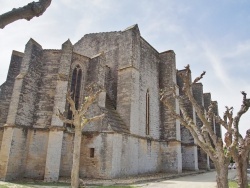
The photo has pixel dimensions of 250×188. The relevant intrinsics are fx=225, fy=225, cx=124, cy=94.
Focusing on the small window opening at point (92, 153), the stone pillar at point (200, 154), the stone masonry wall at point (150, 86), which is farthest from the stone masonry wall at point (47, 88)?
the stone pillar at point (200, 154)

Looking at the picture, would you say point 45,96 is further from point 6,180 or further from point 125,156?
point 125,156

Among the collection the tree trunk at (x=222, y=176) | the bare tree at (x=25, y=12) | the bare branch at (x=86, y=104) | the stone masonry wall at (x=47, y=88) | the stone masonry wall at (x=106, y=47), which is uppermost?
the stone masonry wall at (x=106, y=47)

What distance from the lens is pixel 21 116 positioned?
14.0 m

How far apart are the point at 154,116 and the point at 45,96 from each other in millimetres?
9162

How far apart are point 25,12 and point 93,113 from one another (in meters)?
14.0

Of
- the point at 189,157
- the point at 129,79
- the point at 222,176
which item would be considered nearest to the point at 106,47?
the point at 129,79

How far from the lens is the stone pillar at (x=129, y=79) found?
1636 centimetres

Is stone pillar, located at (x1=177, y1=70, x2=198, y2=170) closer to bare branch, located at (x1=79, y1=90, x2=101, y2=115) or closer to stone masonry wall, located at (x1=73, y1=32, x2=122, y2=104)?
stone masonry wall, located at (x1=73, y1=32, x2=122, y2=104)

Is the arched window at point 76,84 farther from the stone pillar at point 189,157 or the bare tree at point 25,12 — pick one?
the bare tree at point 25,12

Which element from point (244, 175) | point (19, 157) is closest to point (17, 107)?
point (19, 157)

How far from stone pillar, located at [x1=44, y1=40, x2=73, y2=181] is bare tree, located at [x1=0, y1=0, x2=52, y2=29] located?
1271cm

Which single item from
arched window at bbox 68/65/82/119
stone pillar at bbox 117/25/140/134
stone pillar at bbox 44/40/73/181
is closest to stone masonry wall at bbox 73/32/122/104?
stone pillar at bbox 117/25/140/134

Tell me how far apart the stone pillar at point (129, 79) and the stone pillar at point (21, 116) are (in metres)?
6.04

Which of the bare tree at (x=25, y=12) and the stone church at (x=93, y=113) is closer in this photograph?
the bare tree at (x=25, y=12)
